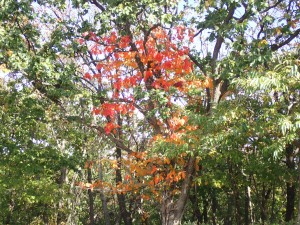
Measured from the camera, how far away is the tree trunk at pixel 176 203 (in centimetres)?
952

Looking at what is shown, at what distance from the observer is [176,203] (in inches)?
381

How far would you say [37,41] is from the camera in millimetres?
8758

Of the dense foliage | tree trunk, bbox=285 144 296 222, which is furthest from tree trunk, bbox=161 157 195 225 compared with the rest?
tree trunk, bbox=285 144 296 222

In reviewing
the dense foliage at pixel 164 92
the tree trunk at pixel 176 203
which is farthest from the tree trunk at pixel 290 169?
the tree trunk at pixel 176 203

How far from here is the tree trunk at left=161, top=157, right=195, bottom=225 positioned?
9523 mm

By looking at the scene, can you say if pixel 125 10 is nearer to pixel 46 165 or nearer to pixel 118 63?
pixel 118 63

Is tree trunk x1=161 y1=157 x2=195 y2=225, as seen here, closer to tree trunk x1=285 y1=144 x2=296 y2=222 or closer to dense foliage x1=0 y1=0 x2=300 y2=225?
dense foliage x1=0 y1=0 x2=300 y2=225

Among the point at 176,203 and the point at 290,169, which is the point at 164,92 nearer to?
the point at 176,203

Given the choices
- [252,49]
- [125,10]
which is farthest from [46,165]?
[252,49]

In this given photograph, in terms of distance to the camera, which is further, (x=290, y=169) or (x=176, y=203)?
(x=290, y=169)

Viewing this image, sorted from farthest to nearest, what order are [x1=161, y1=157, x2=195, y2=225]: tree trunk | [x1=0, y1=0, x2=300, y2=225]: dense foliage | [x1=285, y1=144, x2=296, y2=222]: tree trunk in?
[x1=285, y1=144, x2=296, y2=222]: tree trunk → [x1=161, y1=157, x2=195, y2=225]: tree trunk → [x1=0, y1=0, x2=300, y2=225]: dense foliage

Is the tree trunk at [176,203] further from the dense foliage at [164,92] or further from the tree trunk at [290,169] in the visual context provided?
the tree trunk at [290,169]

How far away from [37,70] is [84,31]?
1.93 m

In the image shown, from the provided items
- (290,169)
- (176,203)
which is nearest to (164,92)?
(176,203)
